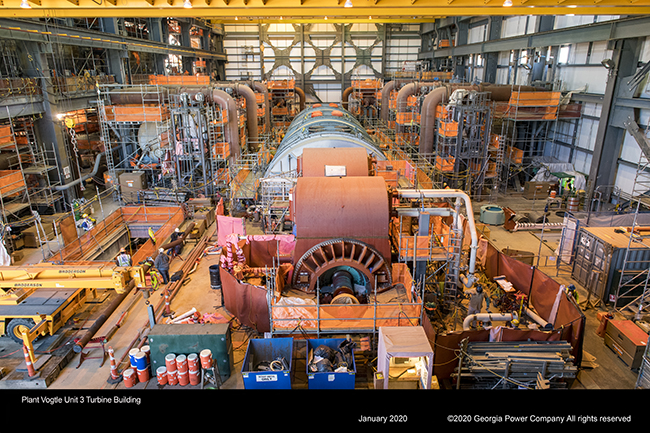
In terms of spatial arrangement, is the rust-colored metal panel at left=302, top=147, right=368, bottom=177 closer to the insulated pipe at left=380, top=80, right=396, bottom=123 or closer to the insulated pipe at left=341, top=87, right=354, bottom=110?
the insulated pipe at left=380, top=80, right=396, bottom=123

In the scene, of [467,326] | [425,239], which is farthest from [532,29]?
[467,326]

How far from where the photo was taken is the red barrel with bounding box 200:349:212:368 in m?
9.07

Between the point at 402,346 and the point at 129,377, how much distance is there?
6128 millimetres

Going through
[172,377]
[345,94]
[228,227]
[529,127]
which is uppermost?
[345,94]

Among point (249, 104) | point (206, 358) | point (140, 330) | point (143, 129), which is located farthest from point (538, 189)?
point (143, 129)

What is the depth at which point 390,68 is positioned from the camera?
49.6m

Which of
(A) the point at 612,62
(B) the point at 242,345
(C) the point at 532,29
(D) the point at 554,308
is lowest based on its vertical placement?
(B) the point at 242,345

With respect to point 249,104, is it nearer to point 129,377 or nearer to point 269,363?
point 129,377

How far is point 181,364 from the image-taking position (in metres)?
9.04

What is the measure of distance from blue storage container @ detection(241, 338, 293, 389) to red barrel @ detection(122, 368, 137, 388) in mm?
2739

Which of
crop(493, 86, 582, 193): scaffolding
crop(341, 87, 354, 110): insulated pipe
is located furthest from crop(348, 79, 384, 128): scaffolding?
crop(493, 86, 582, 193): scaffolding

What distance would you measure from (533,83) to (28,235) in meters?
29.2
